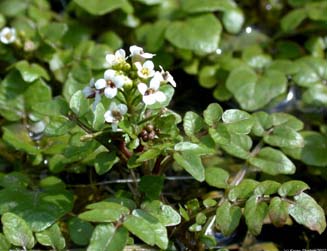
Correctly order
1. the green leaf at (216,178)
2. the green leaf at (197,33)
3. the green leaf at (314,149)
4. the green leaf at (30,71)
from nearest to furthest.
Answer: the green leaf at (216,178), the green leaf at (314,149), the green leaf at (30,71), the green leaf at (197,33)

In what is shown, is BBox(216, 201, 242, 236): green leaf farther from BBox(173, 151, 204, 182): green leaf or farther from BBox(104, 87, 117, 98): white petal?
BBox(104, 87, 117, 98): white petal

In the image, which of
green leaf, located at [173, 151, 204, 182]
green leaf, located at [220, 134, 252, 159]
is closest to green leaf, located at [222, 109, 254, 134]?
green leaf, located at [173, 151, 204, 182]

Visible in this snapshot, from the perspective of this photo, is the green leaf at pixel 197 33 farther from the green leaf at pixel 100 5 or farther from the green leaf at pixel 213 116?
the green leaf at pixel 213 116

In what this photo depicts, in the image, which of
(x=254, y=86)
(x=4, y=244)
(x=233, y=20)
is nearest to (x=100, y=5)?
(x=233, y=20)

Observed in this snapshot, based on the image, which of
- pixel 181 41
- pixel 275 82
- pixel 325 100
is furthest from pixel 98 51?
pixel 325 100

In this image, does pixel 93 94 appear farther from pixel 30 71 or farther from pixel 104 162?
pixel 30 71

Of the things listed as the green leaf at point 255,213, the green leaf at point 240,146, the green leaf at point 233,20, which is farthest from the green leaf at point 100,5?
the green leaf at point 255,213
